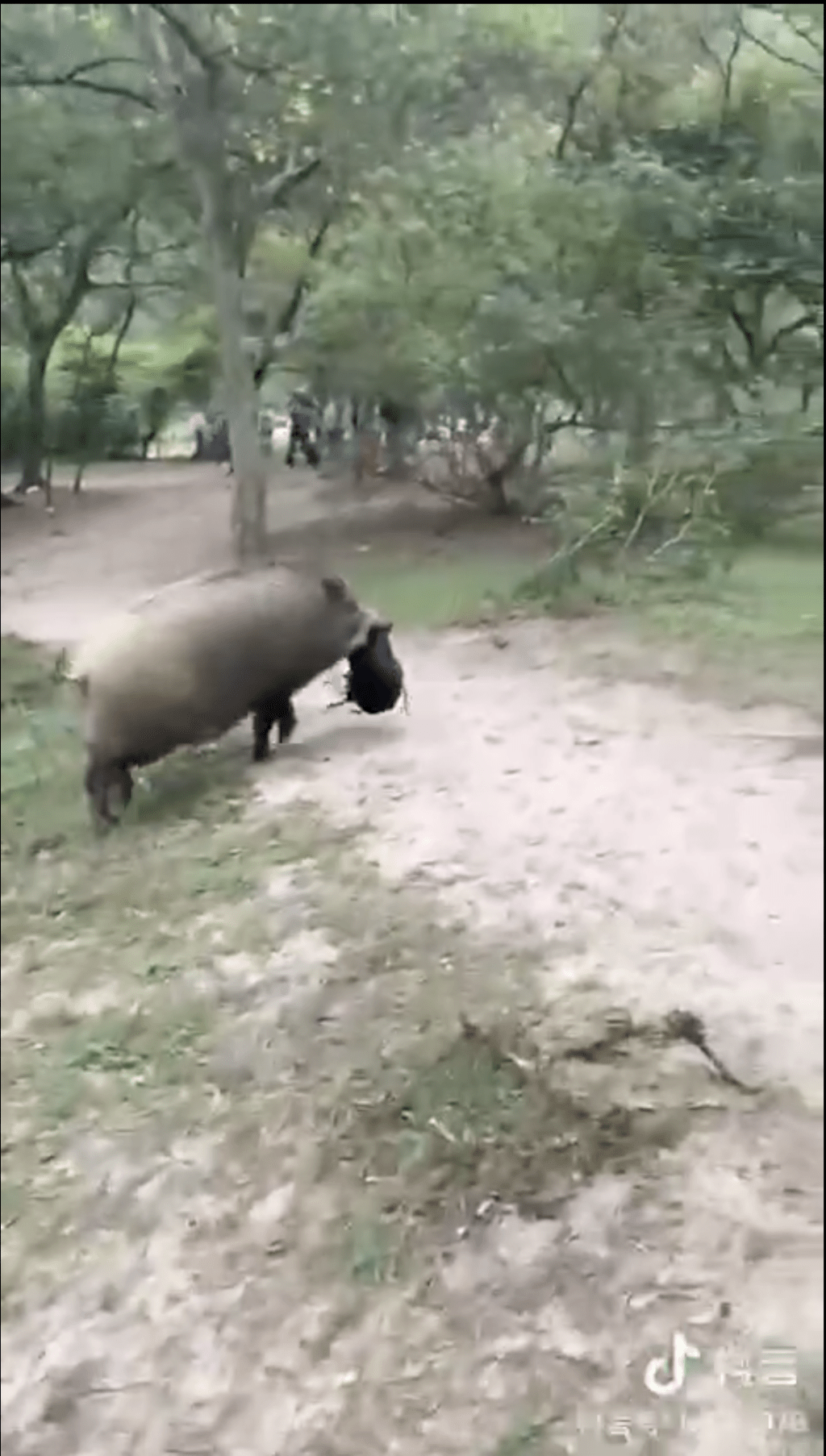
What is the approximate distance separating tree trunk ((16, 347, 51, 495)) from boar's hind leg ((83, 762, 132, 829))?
0.28 meters

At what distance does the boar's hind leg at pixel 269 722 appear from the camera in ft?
3.51

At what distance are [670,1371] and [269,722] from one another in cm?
73

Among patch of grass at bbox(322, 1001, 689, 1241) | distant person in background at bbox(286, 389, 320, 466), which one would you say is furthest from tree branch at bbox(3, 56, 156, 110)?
patch of grass at bbox(322, 1001, 689, 1241)

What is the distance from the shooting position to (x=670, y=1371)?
0.41 metres

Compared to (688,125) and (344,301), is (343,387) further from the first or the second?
(688,125)

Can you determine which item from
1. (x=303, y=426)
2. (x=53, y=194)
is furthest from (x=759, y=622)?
(x=53, y=194)

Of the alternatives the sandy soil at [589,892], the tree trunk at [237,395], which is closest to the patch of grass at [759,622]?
the sandy soil at [589,892]

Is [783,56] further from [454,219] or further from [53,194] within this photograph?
[53,194]

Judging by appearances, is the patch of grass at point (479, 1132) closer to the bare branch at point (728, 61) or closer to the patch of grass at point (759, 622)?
the patch of grass at point (759, 622)

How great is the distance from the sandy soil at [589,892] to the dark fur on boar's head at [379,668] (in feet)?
0.04

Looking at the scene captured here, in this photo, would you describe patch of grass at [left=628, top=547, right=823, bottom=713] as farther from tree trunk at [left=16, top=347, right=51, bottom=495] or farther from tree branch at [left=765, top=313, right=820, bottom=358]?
tree trunk at [left=16, top=347, right=51, bottom=495]

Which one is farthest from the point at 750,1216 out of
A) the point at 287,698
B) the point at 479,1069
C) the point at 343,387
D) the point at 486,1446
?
the point at 486,1446

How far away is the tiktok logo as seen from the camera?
372 millimetres

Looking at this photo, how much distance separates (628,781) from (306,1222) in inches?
18.7
